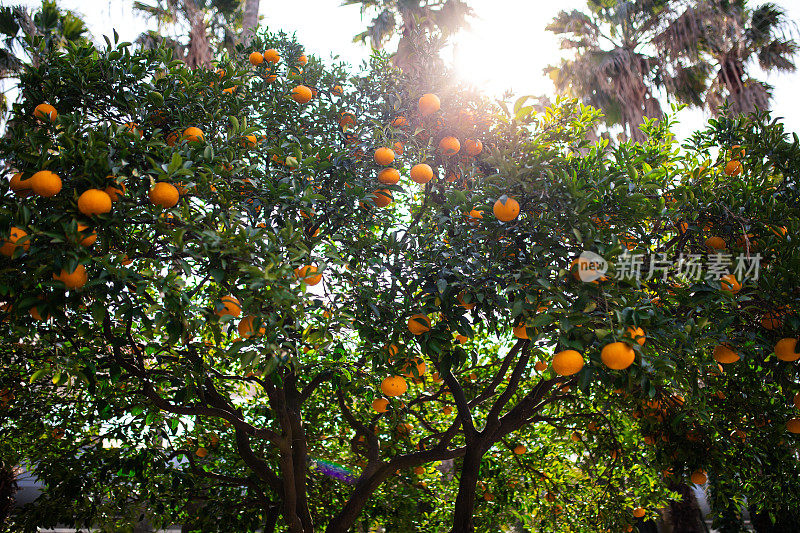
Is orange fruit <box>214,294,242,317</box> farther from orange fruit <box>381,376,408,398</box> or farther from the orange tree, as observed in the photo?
orange fruit <box>381,376,408,398</box>

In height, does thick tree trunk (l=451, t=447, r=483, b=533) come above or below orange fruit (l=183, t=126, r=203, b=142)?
below

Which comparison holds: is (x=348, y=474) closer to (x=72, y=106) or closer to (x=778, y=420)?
(x=778, y=420)

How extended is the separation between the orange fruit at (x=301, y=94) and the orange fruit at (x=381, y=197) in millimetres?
989

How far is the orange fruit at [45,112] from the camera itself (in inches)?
104

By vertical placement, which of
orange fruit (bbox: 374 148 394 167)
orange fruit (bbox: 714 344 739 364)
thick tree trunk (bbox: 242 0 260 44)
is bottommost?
orange fruit (bbox: 714 344 739 364)

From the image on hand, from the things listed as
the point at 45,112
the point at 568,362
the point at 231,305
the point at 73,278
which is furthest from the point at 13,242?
the point at 568,362

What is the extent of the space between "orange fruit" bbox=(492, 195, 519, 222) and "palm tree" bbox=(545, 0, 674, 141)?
6.83 meters

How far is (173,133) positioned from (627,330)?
8.33 ft

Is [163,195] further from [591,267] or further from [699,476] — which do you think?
[699,476]

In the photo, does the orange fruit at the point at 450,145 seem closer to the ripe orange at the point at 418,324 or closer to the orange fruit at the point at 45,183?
the ripe orange at the point at 418,324

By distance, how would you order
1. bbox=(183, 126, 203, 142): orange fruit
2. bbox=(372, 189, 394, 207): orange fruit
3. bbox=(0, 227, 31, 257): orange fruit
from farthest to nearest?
1. bbox=(372, 189, 394, 207): orange fruit
2. bbox=(183, 126, 203, 142): orange fruit
3. bbox=(0, 227, 31, 257): orange fruit

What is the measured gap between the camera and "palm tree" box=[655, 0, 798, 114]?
327 inches

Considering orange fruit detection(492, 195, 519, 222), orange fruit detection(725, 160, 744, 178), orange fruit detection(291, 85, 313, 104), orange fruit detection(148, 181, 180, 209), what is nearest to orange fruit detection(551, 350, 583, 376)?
orange fruit detection(492, 195, 519, 222)

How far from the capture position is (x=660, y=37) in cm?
890
